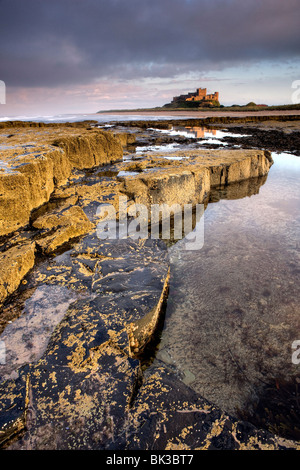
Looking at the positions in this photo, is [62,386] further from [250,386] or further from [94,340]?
[250,386]

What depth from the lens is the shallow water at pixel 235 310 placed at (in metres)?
Answer: 1.82

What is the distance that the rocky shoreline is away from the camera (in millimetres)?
1222

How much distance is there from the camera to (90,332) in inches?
68.4

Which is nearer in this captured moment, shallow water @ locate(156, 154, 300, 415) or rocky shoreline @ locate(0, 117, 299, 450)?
rocky shoreline @ locate(0, 117, 299, 450)

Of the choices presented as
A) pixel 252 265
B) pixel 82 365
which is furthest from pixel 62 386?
pixel 252 265

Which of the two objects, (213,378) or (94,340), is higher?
(94,340)

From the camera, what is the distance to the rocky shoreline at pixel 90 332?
1222mm

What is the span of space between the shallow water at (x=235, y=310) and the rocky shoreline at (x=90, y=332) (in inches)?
10.0

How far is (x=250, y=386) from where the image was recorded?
68.7 inches

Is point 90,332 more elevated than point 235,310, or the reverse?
point 90,332

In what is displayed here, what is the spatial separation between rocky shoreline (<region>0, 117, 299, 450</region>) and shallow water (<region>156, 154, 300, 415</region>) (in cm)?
25

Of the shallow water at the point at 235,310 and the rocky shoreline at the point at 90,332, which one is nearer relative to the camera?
the rocky shoreline at the point at 90,332

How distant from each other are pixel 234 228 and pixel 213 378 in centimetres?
283

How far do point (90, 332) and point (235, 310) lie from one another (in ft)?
4.94
